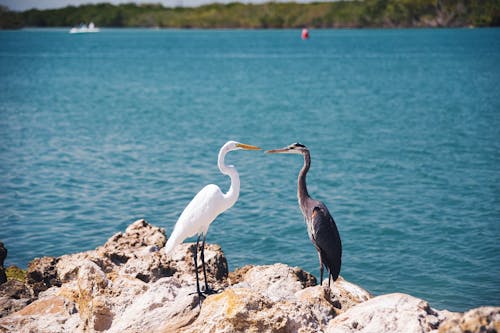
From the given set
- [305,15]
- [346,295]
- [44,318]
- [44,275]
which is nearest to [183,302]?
[44,318]

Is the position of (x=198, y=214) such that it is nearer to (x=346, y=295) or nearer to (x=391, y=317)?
(x=346, y=295)

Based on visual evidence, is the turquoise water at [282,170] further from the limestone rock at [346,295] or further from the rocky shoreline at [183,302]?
the rocky shoreline at [183,302]

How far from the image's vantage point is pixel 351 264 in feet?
41.2

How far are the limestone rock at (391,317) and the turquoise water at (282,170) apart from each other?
16.0ft

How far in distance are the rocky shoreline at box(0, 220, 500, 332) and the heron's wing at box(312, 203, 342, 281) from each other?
14.1 inches

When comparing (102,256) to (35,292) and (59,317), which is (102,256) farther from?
(59,317)

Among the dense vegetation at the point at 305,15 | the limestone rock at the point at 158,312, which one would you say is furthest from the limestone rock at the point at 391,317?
the dense vegetation at the point at 305,15

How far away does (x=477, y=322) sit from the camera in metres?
4.95

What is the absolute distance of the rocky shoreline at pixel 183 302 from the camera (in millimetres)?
6047

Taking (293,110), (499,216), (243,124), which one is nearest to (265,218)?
(499,216)

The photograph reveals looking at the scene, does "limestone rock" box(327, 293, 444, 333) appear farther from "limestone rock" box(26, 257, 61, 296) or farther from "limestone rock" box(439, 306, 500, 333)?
"limestone rock" box(26, 257, 61, 296)

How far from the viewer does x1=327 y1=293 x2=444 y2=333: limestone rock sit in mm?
5824

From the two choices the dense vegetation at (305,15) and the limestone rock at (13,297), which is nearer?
the limestone rock at (13,297)

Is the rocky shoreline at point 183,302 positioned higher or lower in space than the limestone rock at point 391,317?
lower
